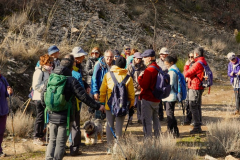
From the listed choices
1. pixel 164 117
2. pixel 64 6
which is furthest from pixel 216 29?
pixel 164 117

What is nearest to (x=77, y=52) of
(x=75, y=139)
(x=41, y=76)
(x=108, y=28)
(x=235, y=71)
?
(x=41, y=76)

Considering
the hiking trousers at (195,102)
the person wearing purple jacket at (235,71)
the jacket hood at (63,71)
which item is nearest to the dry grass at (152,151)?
the jacket hood at (63,71)

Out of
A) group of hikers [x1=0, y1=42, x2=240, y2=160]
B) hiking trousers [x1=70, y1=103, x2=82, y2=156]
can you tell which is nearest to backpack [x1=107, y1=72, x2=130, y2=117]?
group of hikers [x1=0, y1=42, x2=240, y2=160]

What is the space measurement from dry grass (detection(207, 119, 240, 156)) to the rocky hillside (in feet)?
16.6

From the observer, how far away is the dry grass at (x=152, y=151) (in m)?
4.54

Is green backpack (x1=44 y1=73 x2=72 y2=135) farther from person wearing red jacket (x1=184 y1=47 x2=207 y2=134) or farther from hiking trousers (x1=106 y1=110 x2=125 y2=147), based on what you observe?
person wearing red jacket (x1=184 y1=47 x2=207 y2=134)

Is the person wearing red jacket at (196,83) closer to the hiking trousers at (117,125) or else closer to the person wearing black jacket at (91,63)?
the person wearing black jacket at (91,63)

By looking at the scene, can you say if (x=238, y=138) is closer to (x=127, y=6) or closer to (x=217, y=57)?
(x=217, y=57)

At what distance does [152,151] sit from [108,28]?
10.8 metres

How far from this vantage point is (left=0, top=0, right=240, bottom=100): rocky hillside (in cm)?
923

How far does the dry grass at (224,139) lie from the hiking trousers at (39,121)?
3364 mm

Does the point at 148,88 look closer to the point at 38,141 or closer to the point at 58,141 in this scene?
the point at 58,141

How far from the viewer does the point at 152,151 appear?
181 inches

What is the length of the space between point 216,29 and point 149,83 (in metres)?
20.7
